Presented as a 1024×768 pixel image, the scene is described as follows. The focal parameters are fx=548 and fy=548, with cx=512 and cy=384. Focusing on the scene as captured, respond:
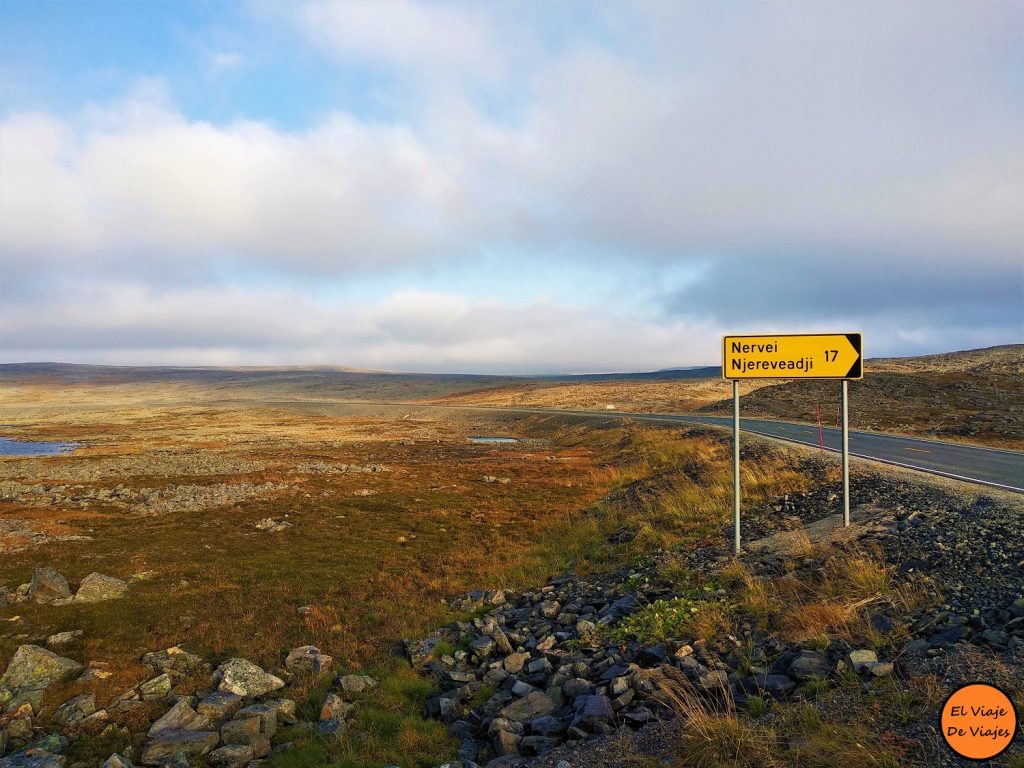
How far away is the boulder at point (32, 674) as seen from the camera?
8266 mm

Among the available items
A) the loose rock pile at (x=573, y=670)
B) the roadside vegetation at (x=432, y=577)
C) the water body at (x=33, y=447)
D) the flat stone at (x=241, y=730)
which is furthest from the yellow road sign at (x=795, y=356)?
the water body at (x=33, y=447)

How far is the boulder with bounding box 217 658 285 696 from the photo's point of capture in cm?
864

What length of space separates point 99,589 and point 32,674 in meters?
4.58

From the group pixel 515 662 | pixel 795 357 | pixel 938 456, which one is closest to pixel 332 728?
pixel 515 662

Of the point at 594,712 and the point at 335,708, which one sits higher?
the point at 594,712

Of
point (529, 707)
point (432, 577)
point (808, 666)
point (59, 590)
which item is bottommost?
point (432, 577)

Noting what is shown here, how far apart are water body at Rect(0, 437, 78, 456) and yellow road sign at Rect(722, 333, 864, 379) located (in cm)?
6262

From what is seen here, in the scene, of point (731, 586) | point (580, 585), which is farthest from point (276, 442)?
point (731, 586)

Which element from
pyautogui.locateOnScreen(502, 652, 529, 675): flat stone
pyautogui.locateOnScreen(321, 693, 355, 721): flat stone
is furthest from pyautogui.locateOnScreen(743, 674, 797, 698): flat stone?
pyautogui.locateOnScreen(321, 693, 355, 721): flat stone

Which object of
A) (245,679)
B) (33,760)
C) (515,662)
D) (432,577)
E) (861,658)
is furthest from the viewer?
(432,577)

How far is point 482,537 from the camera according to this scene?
62.6 ft

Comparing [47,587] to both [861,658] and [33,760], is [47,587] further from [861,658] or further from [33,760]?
[861,658]

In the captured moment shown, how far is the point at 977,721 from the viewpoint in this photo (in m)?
3.21

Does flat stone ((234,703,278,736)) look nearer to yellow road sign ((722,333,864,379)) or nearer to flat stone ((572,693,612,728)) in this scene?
flat stone ((572,693,612,728))
